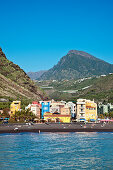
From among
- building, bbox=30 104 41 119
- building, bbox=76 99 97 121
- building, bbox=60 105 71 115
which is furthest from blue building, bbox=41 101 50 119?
building, bbox=76 99 97 121

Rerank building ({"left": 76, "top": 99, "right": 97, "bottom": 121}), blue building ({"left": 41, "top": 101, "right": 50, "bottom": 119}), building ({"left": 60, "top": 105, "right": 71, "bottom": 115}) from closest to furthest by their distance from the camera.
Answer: building ({"left": 76, "top": 99, "right": 97, "bottom": 121}) → building ({"left": 60, "top": 105, "right": 71, "bottom": 115}) → blue building ({"left": 41, "top": 101, "right": 50, "bottom": 119})

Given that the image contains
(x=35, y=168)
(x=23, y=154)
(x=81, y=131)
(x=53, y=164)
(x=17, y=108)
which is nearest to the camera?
(x=35, y=168)

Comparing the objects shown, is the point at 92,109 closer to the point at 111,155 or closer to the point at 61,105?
the point at 61,105

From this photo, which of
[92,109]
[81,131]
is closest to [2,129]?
[81,131]

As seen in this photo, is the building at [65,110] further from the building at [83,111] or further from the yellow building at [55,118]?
the yellow building at [55,118]

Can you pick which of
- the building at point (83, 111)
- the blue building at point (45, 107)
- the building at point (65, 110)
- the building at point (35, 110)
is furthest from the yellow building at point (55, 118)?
the blue building at point (45, 107)

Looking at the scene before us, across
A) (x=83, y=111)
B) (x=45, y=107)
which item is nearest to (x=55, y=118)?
(x=83, y=111)

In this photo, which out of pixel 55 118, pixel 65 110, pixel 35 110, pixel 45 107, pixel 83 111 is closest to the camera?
pixel 55 118

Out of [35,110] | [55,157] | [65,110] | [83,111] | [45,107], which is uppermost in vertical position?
[45,107]

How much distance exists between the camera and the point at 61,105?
17850cm

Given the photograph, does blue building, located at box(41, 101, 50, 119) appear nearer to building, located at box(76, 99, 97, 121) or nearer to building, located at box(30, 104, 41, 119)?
building, located at box(30, 104, 41, 119)

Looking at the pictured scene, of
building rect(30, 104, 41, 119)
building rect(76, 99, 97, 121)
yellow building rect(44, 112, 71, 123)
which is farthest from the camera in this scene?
building rect(30, 104, 41, 119)

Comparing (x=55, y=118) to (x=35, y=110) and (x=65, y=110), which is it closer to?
(x=35, y=110)

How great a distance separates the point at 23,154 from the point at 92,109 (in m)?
122
